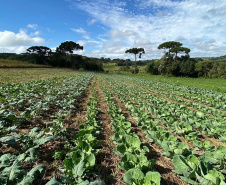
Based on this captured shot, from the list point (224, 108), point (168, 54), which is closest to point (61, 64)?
point (168, 54)

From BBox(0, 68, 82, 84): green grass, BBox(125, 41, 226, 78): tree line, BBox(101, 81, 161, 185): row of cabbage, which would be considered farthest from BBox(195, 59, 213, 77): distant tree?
BBox(101, 81, 161, 185): row of cabbage

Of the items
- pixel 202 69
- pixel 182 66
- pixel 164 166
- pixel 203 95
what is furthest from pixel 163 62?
pixel 164 166

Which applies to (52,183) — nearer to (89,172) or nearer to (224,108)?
(89,172)

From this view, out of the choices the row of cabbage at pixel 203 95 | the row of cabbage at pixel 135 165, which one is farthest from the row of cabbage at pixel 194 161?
the row of cabbage at pixel 203 95

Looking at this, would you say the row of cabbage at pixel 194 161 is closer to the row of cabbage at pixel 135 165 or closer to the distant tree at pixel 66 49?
the row of cabbage at pixel 135 165

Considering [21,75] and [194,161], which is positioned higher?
[21,75]

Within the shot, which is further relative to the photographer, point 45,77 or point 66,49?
point 66,49

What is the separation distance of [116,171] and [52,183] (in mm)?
1406

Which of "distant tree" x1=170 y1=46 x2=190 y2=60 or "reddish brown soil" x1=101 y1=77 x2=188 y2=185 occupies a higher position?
"distant tree" x1=170 y1=46 x2=190 y2=60

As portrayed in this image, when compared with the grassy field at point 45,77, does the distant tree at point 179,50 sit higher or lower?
higher

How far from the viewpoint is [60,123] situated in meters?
4.30

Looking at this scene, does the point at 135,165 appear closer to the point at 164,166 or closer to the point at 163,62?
the point at 164,166

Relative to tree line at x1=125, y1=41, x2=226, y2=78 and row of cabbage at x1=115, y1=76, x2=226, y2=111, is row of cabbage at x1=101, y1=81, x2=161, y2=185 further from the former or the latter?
tree line at x1=125, y1=41, x2=226, y2=78

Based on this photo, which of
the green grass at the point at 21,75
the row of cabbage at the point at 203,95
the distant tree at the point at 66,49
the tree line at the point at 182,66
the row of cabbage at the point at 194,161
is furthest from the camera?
the distant tree at the point at 66,49
